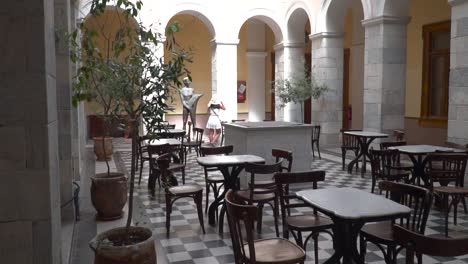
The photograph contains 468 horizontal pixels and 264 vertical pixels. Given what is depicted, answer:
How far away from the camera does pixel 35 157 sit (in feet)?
8.76

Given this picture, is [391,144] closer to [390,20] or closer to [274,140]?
[274,140]

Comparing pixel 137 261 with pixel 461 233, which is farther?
pixel 461 233

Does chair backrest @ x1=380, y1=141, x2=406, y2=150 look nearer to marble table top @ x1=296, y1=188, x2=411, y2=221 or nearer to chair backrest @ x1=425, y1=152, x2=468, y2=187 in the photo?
chair backrest @ x1=425, y1=152, x2=468, y2=187

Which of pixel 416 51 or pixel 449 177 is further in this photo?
pixel 416 51

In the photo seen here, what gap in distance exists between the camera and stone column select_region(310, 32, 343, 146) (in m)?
11.8

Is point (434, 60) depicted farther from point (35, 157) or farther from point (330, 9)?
point (35, 157)

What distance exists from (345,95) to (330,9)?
469cm

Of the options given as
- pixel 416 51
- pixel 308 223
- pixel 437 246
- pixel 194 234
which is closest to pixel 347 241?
pixel 308 223

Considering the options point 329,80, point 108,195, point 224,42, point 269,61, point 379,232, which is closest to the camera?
point 379,232

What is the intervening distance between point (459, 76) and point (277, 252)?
18.0 feet

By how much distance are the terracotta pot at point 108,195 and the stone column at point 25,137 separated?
245 centimetres

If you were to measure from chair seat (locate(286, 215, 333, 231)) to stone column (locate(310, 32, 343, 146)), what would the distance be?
828 cm

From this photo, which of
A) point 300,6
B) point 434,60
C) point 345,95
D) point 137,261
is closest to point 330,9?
point 300,6

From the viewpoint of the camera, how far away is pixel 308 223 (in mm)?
3805
